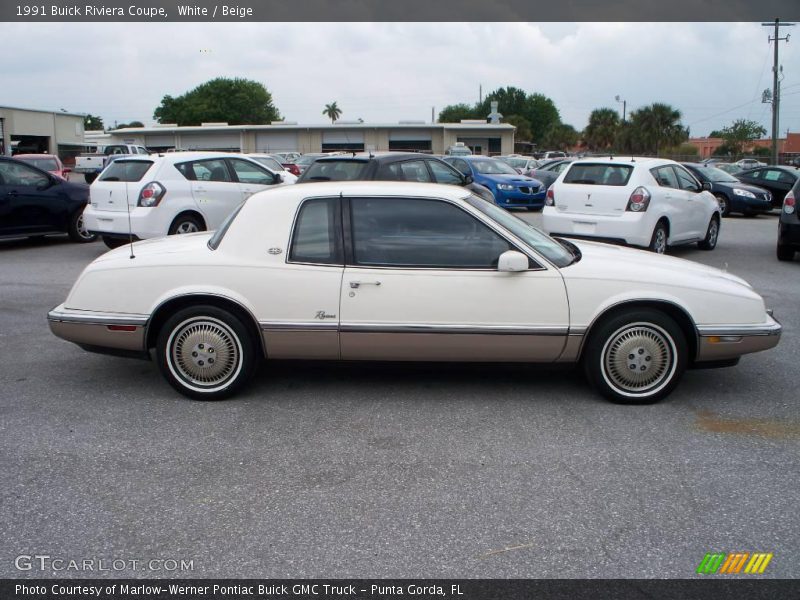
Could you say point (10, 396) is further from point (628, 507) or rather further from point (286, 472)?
point (628, 507)

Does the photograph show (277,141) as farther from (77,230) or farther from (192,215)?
(192,215)

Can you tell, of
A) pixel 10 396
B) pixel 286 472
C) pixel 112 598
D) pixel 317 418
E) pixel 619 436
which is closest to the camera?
pixel 112 598

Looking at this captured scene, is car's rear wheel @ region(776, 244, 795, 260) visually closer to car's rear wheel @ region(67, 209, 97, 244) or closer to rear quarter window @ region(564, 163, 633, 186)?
rear quarter window @ region(564, 163, 633, 186)

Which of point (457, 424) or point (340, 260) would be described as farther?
point (340, 260)

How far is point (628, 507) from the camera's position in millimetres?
3818

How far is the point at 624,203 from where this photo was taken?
11125 mm

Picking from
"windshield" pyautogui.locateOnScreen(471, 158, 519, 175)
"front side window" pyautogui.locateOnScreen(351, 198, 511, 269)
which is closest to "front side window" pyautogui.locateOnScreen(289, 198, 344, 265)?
"front side window" pyautogui.locateOnScreen(351, 198, 511, 269)

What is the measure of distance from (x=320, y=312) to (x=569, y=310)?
1653 millimetres

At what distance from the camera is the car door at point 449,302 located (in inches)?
204

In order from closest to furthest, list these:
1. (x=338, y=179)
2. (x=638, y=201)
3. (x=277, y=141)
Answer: (x=638, y=201) → (x=338, y=179) → (x=277, y=141)

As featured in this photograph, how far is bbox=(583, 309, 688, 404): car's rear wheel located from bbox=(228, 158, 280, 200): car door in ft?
26.6

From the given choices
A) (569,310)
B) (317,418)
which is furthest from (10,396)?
(569,310)

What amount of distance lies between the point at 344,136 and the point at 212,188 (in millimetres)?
55138

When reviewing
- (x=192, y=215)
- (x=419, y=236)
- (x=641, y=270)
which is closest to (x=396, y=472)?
(x=419, y=236)
